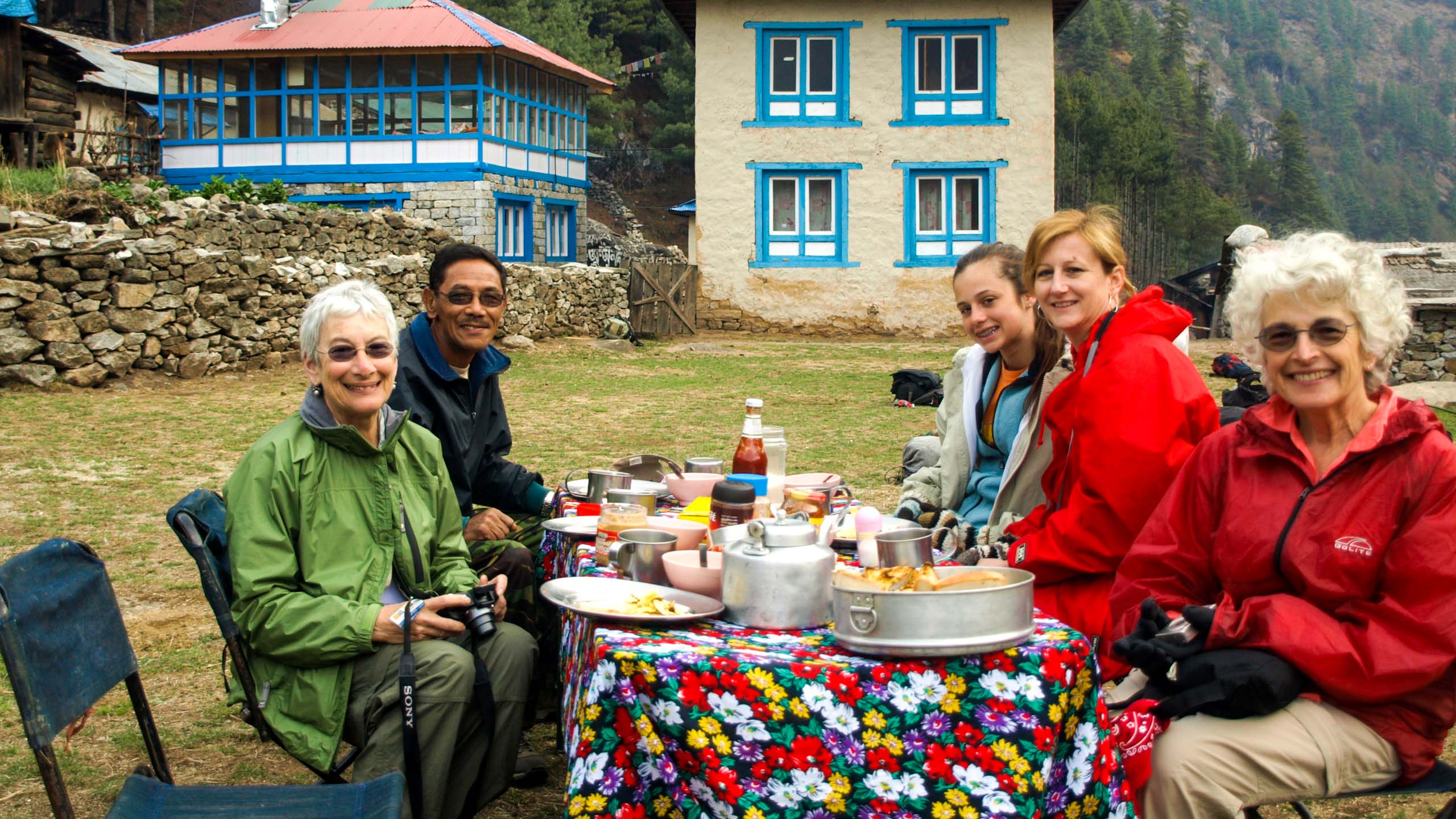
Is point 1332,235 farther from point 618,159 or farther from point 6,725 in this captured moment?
point 618,159

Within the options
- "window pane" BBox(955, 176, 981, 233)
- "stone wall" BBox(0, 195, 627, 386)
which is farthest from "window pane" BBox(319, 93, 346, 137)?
"window pane" BBox(955, 176, 981, 233)

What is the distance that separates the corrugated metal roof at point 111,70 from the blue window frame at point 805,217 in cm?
1814

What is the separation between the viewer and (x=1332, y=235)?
2684 millimetres

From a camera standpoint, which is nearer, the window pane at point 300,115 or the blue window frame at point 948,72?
the blue window frame at point 948,72

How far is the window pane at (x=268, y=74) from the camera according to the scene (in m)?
28.7

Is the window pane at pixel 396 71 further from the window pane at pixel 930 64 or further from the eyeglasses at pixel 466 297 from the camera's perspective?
the eyeglasses at pixel 466 297

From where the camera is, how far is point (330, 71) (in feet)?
93.7

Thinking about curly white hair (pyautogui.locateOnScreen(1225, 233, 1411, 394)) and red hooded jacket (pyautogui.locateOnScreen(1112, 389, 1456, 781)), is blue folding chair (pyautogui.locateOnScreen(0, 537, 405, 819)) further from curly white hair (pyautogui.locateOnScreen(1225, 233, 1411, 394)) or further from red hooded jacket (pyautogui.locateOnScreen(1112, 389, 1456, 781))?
curly white hair (pyautogui.locateOnScreen(1225, 233, 1411, 394))

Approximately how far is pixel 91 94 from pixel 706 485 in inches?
1332

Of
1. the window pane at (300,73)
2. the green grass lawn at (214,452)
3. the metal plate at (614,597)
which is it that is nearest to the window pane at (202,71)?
the window pane at (300,73)

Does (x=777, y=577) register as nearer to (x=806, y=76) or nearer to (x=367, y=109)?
(x=806, y=76)

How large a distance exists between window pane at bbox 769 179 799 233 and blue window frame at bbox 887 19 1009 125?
2471mm

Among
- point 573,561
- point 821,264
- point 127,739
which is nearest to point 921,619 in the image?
point 573,561

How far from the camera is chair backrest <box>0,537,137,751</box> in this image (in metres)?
2.22
